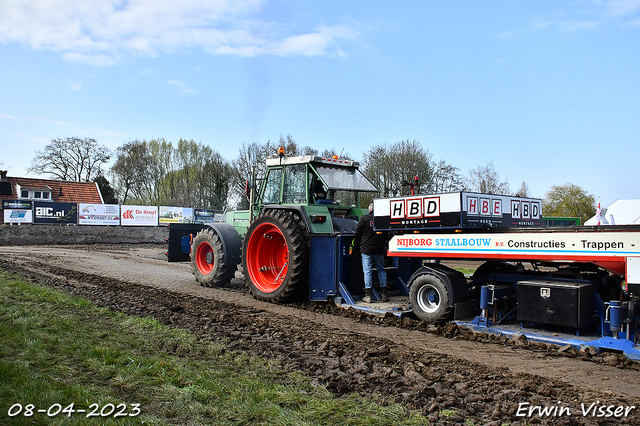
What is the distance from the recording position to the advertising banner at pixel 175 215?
3061 cm

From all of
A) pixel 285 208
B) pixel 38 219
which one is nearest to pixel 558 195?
pixel 285 208

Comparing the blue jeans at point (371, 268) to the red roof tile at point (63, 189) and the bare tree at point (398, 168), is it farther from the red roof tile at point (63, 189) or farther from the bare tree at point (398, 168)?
the red roof tile at point (63, 189)

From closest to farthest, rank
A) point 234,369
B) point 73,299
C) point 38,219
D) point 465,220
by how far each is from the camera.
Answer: point 234,369 < point 465,220 < point 73,299 < point 38,219

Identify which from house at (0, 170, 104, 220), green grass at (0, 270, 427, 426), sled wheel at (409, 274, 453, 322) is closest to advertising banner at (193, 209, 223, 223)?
house at (0, 170, 104, 220)

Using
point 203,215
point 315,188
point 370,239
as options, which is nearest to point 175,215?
point 203,215

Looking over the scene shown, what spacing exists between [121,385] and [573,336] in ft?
15.5

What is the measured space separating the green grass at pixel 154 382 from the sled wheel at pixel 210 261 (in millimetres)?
3885

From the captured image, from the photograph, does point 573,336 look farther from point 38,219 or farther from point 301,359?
point 38,219

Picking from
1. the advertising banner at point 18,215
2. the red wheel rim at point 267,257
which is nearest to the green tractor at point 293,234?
the red wheel rim at point 267,257

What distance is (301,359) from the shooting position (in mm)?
4887

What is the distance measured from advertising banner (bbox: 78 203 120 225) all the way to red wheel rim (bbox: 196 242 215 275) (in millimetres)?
19704

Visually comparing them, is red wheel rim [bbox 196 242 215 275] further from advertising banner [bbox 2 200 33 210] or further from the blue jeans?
advertising banner [bbox 2 200 33 210]

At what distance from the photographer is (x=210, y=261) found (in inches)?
407

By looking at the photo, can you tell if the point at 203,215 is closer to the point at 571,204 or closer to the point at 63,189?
the point at 63,189
